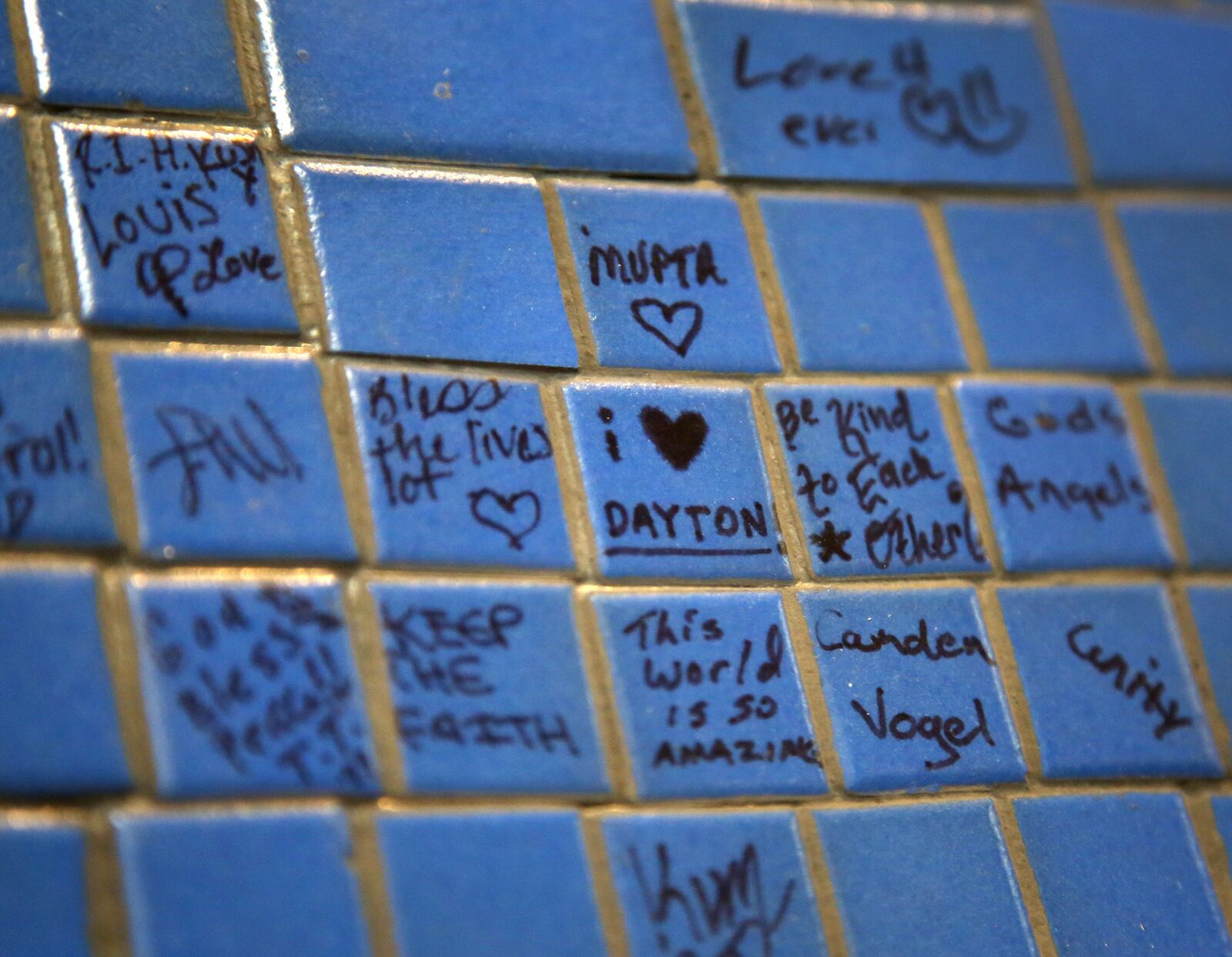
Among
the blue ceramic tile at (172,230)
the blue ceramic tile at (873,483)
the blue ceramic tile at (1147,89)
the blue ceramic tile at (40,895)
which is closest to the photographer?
the blue ceramic tile at (40,895)

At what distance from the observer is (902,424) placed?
1.02 m

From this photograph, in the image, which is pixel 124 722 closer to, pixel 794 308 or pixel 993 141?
pixel 794 308

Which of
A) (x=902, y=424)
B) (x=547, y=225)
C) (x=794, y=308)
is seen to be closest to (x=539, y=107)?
(x=547, y=225)

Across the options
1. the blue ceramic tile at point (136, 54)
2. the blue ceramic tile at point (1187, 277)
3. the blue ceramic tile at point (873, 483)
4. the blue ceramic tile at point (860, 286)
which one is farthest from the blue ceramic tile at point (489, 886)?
the blue ceramic tile at point (1187, 277)

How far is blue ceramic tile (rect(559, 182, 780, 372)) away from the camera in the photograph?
98 cm

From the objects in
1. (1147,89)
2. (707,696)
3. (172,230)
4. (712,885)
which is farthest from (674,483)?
(1147,89)

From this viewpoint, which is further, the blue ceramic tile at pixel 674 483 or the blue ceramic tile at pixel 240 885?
the blue ceramic tile at pixel 674 483

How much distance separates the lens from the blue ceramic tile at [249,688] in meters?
0.80

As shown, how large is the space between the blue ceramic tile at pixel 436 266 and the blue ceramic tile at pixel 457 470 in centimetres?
3

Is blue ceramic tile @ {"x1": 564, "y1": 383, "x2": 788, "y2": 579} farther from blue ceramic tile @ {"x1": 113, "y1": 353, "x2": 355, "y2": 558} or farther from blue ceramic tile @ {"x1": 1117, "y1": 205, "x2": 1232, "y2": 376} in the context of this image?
blue ceramic tile @ {"x1": 1117, "y1": 205, "x2": 1232, "y2": 376}

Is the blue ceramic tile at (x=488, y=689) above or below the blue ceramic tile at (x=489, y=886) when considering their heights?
above

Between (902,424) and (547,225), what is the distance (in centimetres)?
32

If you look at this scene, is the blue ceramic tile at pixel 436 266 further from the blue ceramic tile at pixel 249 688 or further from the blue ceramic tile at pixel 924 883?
the blue ceramic tile at pixel 924 883

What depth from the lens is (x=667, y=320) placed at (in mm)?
989
